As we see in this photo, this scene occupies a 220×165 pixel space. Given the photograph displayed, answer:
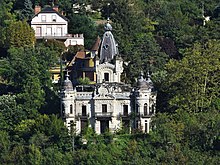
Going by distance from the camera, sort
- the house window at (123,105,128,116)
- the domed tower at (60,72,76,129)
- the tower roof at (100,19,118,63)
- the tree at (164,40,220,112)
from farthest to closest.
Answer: the tower roof at (100,19,118,63)
the tree at (164,40,220,112)
the house window at (123,105,128,116)
the domed tower at (60,72,76,129)

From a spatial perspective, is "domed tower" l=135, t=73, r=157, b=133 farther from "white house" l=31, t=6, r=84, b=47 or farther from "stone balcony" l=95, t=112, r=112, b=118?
"white house" l=31, t=6, r=84, b=47

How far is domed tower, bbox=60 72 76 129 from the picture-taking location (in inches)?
1871

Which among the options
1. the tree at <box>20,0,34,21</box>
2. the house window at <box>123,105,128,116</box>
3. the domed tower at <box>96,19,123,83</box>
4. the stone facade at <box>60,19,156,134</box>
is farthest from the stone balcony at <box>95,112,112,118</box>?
the tree at <box>20,0,34,21</box>

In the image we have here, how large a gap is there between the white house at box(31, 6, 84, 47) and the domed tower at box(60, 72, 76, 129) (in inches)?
641

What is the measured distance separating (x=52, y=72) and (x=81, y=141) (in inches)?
414

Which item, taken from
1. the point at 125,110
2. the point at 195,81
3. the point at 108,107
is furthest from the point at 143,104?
the point at 195,81

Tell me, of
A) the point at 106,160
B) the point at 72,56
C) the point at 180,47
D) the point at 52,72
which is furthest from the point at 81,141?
the point at 180,47

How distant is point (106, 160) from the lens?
45.0 meters

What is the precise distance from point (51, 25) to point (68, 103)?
17.6 metres

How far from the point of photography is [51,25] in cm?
6431

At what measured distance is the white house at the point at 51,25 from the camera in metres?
63.9

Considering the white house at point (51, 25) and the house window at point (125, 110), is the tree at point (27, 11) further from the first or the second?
the house window at point (125, 110)

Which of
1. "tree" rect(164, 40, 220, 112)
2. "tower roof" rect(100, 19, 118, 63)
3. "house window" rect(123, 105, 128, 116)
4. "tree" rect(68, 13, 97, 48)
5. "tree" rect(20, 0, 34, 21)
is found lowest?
"house window" rect(123, 105, 128, 116)

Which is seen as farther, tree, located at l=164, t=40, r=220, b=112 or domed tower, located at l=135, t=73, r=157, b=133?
tree, located at l=164, t=40, r=220, b=112
